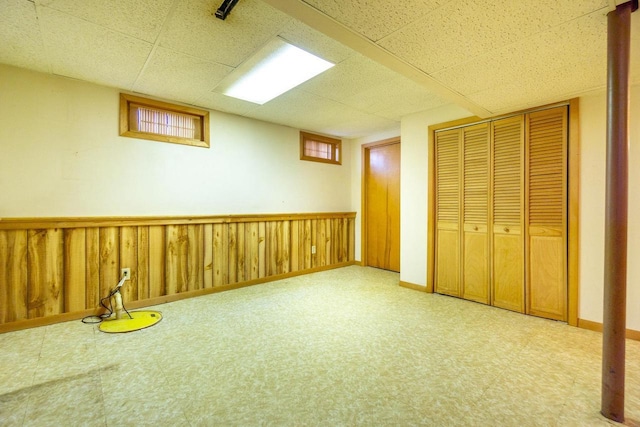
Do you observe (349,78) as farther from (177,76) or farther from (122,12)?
(122,12)

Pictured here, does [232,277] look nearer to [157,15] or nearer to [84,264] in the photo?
[84,264]

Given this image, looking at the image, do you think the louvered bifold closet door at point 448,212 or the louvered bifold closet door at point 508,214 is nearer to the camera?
the louvered bifold closet door at point 508,214

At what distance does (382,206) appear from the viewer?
4859 millimetres

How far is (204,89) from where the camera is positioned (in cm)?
293

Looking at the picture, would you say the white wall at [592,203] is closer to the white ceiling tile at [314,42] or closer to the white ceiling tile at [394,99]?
the white ceiling tile at [394,99]

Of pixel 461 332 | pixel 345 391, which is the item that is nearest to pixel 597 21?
pixel 461 332

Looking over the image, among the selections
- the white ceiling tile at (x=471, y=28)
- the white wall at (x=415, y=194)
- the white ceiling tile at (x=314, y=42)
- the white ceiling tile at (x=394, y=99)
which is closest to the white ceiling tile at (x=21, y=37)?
the white ceiling tile at (x=314, y=42)

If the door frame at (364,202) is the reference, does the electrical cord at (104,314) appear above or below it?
below

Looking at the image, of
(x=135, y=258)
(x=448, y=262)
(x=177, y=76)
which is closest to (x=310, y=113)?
(x=177, y=76)

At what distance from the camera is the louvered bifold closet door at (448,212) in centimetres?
335

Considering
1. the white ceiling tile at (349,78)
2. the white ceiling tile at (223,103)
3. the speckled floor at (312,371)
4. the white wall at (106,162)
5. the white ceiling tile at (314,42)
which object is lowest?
the speckled floor at (312,371)

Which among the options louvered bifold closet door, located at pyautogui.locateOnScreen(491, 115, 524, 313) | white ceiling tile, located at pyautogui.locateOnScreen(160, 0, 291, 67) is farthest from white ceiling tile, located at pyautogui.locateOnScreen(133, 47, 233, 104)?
louvered bifold closet door, located at pyautogui.locateOnScreen(491, 115, 524, 313)

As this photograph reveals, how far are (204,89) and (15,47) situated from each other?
4.48 ft

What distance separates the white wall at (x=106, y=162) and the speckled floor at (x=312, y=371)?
1206mm
